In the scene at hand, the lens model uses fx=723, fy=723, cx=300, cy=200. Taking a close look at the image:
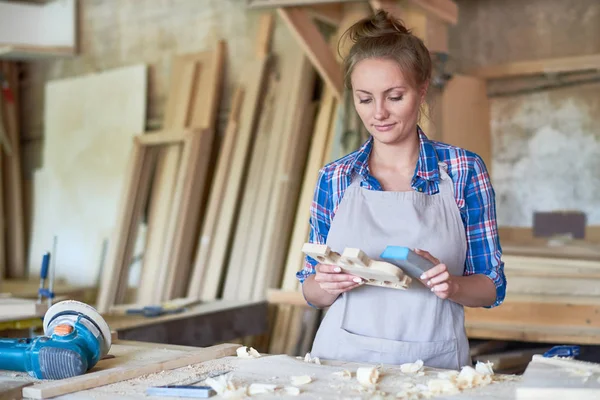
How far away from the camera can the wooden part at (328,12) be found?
4.63m

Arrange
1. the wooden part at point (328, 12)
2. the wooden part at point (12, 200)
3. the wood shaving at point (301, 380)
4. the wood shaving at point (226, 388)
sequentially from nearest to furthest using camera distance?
the wood shaving at point (226, 388), the wood shaving at point (301, 380), the wooden part at point (328, 12), the wooden part at point (12, 200)

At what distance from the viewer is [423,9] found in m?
4.18

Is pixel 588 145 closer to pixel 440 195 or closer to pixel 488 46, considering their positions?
pixel 488 46

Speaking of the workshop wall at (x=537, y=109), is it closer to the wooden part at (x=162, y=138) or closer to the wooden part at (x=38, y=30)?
the wooden part at (x=162, y=138)

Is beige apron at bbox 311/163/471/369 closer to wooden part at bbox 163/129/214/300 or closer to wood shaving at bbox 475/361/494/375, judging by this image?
wood shaving at bbox 475/361/494/375

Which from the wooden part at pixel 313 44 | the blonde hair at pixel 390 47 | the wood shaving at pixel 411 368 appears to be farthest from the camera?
the wooden part at pixel 313 44

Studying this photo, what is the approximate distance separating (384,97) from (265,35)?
365 centimetres

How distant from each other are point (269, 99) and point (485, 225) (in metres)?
3.56

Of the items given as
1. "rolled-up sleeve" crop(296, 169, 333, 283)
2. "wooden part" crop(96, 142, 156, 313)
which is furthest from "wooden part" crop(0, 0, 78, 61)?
"rolled-up sleeve" crop(296, 169, 333, 283)

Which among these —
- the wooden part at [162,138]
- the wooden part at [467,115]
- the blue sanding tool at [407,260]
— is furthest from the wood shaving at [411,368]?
the wooden part at [162,138]

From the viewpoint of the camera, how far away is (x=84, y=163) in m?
6.39

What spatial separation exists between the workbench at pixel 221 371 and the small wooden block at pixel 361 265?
0.76 feet

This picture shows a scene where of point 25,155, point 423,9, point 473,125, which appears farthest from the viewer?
point 25,155

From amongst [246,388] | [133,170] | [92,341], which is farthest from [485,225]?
[133,170]
